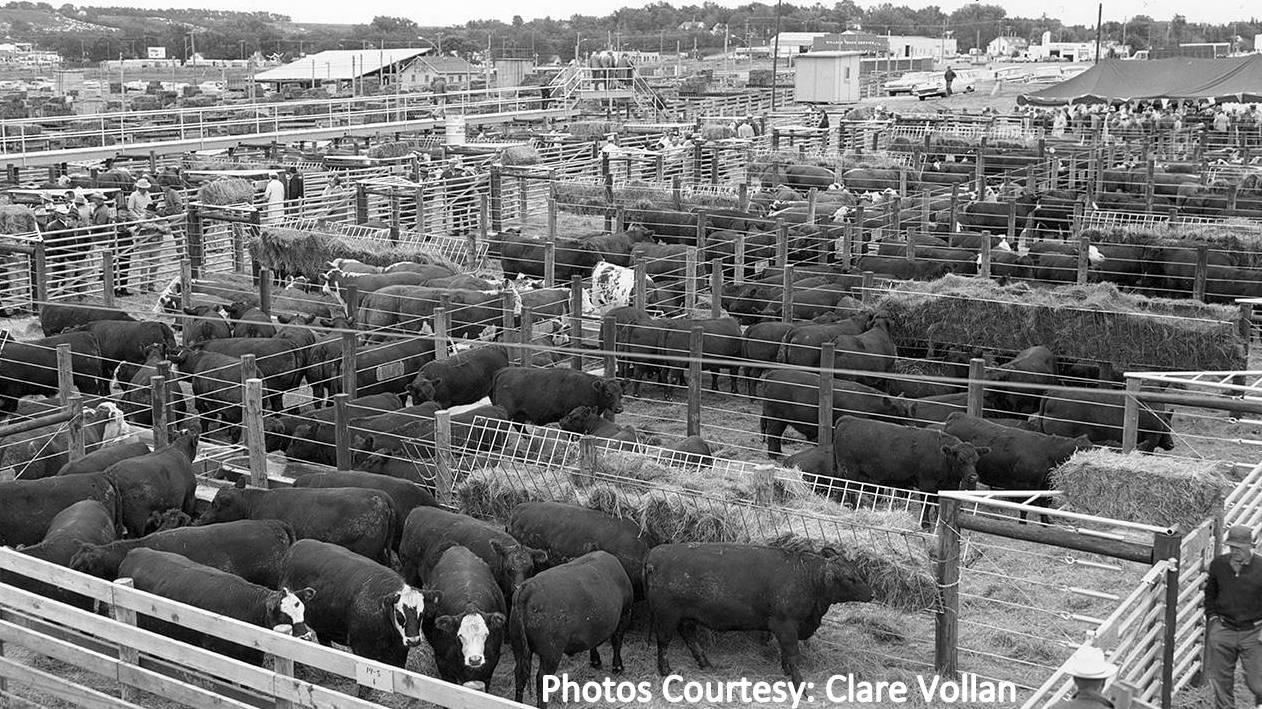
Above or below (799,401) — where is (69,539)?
below

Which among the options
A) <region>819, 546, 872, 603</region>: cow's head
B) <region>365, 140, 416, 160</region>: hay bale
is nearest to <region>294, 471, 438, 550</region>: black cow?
<region>819, 546, 872, 603</region>: cow's head

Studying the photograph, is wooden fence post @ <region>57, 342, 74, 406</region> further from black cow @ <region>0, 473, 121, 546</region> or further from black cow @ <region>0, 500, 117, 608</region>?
black cow @ <region>0, 500, 117, 608</region>

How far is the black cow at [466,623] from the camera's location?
800 centimetres

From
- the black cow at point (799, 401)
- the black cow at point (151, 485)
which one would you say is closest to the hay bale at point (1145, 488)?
the black cow at point (799, 401)

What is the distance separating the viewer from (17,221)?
68.3 feet

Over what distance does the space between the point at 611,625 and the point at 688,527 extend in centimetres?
119

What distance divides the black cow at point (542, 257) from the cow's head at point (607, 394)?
22.3 feet

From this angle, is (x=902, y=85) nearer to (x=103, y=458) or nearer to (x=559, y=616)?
(x=103, y=458)

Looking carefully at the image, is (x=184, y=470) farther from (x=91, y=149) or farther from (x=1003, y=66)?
(x=1003, y=66)

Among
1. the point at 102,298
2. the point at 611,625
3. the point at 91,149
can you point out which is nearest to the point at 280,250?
the point at 102,298

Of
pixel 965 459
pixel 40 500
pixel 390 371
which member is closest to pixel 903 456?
pixel 965 459

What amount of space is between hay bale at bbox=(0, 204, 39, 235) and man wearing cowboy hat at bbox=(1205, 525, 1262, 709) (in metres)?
18.1

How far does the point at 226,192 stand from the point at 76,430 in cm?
1396

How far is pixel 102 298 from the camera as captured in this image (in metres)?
18.9
